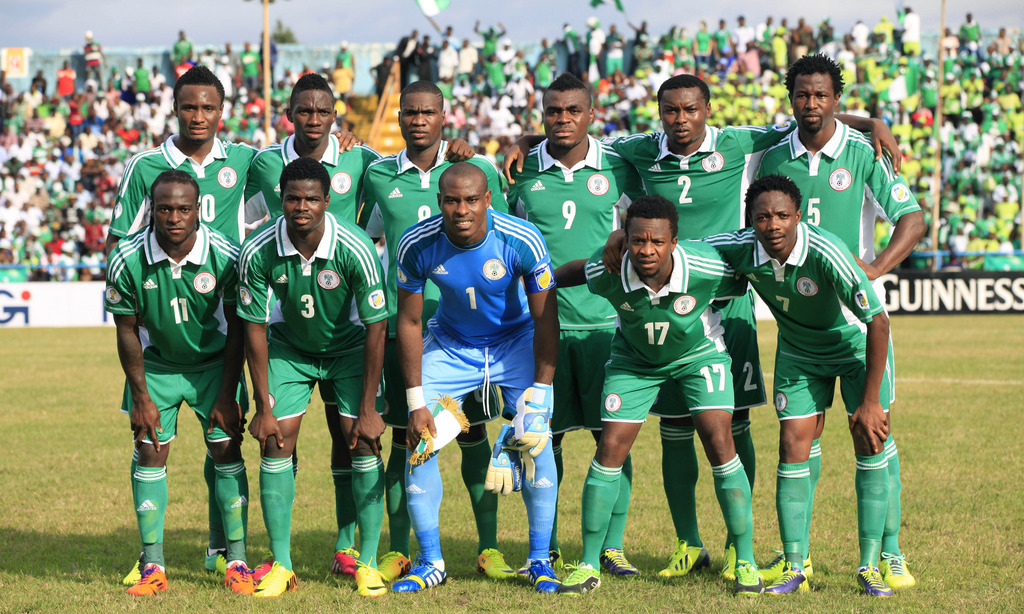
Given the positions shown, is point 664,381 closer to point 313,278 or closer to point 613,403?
point 613,403

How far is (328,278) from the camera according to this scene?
16.9 ft

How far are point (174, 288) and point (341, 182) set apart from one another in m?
1.14

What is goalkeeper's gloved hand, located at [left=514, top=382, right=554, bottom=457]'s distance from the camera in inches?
202

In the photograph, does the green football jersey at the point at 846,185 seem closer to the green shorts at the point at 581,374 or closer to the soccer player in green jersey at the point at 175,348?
the green shorts at the point at 581,374

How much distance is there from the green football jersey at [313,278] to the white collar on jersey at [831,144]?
92.0 inches

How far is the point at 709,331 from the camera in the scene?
5273mm

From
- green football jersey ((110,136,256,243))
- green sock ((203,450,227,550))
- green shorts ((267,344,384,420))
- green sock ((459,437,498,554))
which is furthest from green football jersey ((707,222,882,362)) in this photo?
green sock ((203,450,227,550))

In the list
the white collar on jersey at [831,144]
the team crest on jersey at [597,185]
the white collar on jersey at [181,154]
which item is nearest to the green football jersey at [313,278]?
the white collar on jersey at [181,154]

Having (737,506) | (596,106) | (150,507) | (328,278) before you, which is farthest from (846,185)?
(596,106)

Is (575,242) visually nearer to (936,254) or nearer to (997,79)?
(936,254)

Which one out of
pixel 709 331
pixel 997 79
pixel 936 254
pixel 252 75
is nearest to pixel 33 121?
pixel 252 75

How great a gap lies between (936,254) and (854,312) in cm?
1772

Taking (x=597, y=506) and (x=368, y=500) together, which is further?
(x=368, y=500)

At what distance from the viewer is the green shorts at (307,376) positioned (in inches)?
208
